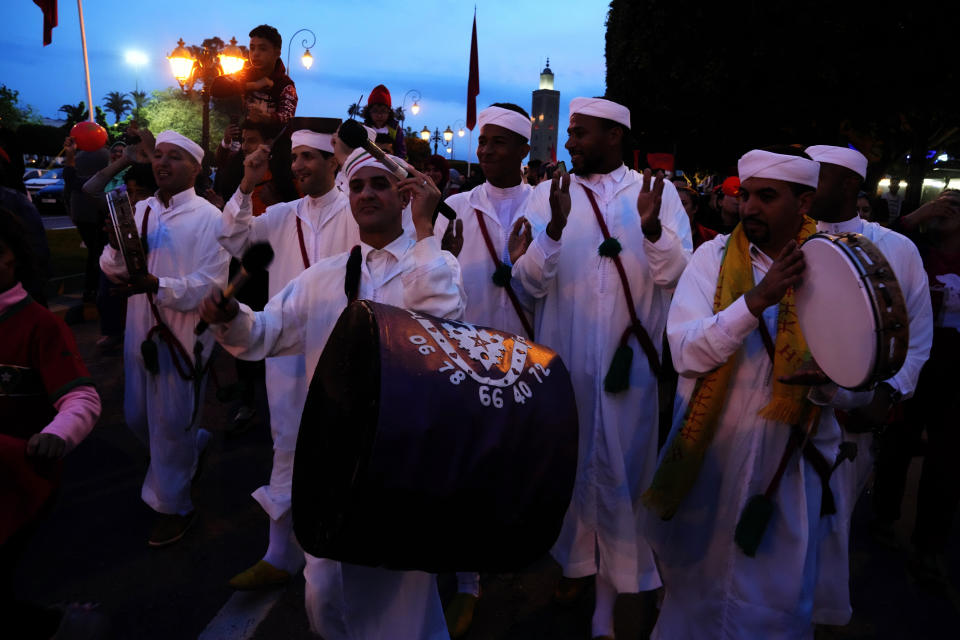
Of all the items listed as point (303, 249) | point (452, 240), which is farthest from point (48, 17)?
point (452, 240)

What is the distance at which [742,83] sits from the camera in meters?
20.6

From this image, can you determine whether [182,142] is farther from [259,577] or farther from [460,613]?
[460,613]

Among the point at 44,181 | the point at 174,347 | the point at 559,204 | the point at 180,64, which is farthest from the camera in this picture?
the point at 44,181

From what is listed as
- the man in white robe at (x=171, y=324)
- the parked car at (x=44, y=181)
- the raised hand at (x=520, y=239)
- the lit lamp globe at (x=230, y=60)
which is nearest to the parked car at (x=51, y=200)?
the parked car at (x=44, y=181)

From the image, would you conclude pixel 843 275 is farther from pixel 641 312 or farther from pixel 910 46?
pixel 910 46

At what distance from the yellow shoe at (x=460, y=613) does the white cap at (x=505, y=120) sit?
297cm

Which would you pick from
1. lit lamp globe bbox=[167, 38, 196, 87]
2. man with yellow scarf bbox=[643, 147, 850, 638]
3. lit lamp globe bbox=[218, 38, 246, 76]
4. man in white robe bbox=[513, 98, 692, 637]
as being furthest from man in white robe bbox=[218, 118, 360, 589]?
lit lamp globe bbox=[167, 38, 196, 87]

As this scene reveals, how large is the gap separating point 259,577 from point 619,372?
7.37 ft

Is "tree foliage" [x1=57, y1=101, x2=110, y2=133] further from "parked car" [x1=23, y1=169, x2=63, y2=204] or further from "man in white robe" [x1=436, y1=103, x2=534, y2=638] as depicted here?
"man in white robe" [x1=436, y1=103, x2=534, y2=638]

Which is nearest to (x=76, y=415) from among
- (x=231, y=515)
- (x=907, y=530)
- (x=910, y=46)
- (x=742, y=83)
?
(x=231, y=515)

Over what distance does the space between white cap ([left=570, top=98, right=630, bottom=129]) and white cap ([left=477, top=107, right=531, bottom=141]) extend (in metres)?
0.74

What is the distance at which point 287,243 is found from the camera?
4.49 meters

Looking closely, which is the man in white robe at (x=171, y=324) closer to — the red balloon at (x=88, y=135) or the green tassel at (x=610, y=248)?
the green tassel at (x=610, y=248)

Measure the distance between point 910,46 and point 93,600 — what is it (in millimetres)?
18964
